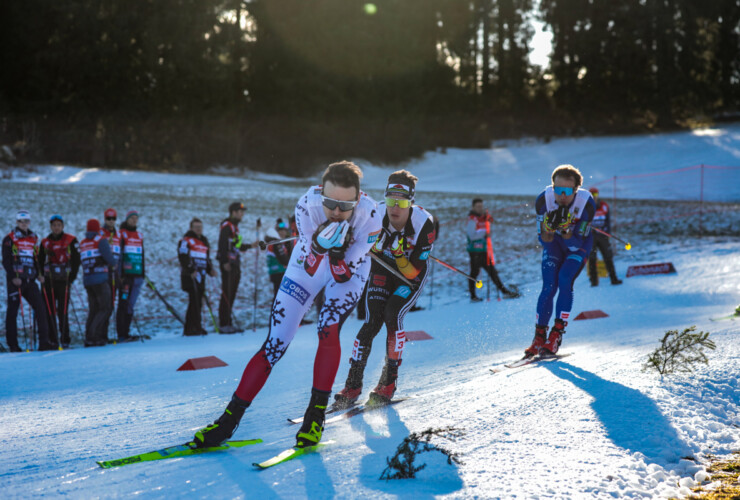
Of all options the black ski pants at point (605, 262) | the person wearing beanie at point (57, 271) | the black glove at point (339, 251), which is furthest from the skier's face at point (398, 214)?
the black ski pants at point (605, 262)

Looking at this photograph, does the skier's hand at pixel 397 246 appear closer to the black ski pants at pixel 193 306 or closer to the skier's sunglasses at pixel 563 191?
the skier's sunglasses at pixel 563 191

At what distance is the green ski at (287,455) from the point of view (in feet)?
11.7

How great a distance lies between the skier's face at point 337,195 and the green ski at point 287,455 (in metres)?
1.36

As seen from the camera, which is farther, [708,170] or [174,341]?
[708,170]

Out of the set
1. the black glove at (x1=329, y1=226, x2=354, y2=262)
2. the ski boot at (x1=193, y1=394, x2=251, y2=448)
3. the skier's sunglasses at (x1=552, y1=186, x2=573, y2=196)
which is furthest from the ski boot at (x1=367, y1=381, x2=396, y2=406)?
the skier's sunglasses at (x1=552, y1=186, x2=573, y2=196)

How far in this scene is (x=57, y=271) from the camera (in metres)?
10.1

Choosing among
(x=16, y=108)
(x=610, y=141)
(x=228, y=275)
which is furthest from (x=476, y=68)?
(x=228, y=275)

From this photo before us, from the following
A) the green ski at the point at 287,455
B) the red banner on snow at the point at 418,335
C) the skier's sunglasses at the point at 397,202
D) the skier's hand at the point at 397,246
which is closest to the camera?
the green ski at the point at 287,455

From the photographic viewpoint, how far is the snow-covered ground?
3.34m

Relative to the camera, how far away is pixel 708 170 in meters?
30.3

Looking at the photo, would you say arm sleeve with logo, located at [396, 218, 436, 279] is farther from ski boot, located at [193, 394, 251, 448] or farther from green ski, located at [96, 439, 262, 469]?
green ski, located at [96, 439, 262, 469]

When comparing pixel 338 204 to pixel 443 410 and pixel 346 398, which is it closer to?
pixel 443 410

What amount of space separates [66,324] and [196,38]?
1160 inches

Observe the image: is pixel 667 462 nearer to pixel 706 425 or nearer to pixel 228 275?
pixel 706 425
